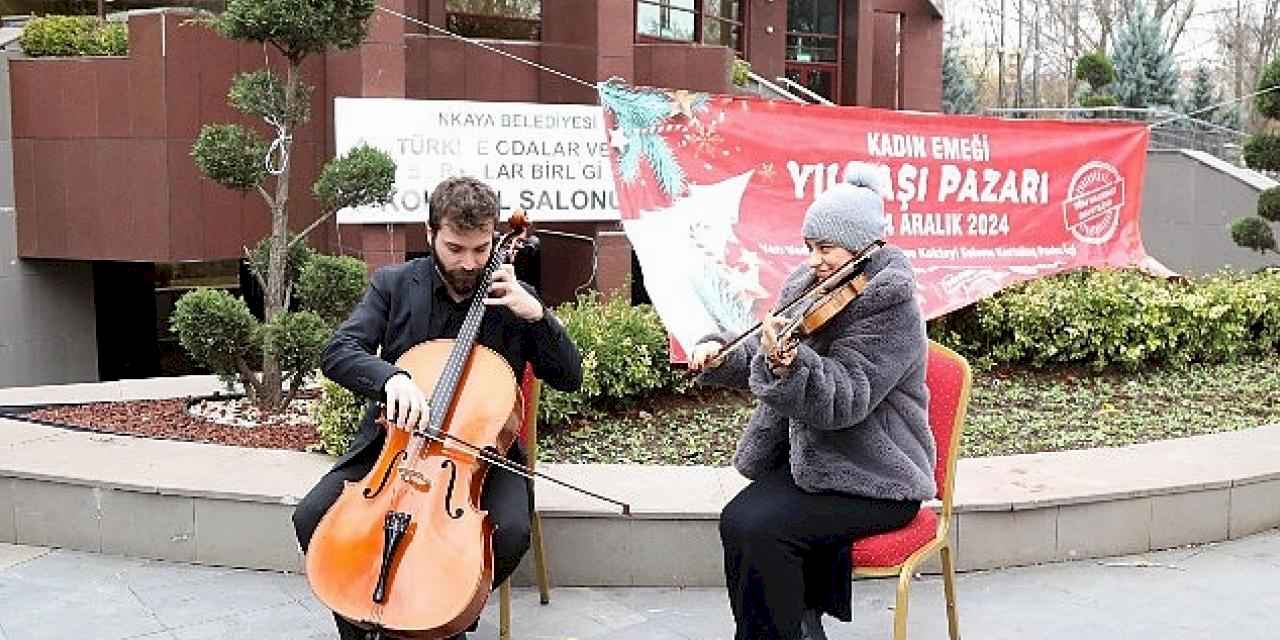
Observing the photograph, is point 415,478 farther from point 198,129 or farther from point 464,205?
point 198,129

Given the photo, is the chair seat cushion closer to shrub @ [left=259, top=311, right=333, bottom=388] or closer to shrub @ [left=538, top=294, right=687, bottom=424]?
shrub @ [left=538, top=294, right=687, bottom=424]

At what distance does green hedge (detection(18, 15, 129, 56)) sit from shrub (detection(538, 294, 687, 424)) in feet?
21.3

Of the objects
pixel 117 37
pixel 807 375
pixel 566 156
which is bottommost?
pixel 807 375

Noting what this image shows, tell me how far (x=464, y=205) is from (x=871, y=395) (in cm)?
116

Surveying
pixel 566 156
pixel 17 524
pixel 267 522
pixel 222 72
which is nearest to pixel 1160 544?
pixel 267 522

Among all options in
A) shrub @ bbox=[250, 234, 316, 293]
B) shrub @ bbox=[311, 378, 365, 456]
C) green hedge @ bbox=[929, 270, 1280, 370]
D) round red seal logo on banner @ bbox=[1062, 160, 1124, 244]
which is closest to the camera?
shrub @ bbox=[311, 378, 365, 456]

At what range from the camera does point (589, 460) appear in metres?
5.21

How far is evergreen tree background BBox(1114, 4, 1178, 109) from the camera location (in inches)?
1040

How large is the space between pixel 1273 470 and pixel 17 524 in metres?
4.66

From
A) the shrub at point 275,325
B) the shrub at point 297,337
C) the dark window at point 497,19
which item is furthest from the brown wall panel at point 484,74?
the shrub at point 297,337

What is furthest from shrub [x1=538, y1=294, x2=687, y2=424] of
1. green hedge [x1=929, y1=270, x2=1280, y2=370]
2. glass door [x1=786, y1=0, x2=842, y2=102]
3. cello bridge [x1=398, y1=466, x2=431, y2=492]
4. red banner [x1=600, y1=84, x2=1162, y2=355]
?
glass door [x1=786, y1=0, x2=842, y2=102]

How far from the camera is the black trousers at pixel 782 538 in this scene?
10.7 feet

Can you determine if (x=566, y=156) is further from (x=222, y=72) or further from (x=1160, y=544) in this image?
(x=1160, y=544)

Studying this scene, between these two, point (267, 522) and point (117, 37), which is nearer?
point (267, 522)
